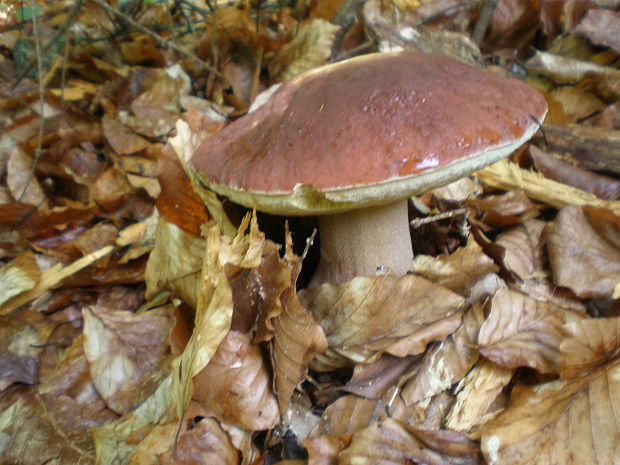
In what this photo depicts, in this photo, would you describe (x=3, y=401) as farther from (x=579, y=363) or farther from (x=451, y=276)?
(x=579, y=363)

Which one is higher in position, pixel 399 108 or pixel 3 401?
pixel 399 108

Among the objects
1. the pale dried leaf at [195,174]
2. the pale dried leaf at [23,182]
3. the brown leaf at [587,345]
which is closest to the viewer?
the brown leaf at [587,345]

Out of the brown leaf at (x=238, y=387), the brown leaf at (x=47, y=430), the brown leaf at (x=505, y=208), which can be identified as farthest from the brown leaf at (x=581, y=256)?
the brown leaf at (x=47, y=430)

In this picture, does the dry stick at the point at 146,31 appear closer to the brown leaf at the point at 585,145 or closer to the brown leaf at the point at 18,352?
the brown leaf at the point at 18,352

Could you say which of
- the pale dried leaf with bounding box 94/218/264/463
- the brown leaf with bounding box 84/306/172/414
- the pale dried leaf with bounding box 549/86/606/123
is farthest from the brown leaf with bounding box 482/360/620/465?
the pale dried leaf with bounding box 549/86/606/123

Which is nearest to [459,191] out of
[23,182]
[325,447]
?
[325,447]

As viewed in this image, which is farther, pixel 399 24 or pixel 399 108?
pixel 399 24

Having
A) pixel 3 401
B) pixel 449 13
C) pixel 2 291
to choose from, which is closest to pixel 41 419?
pixel 3 401
